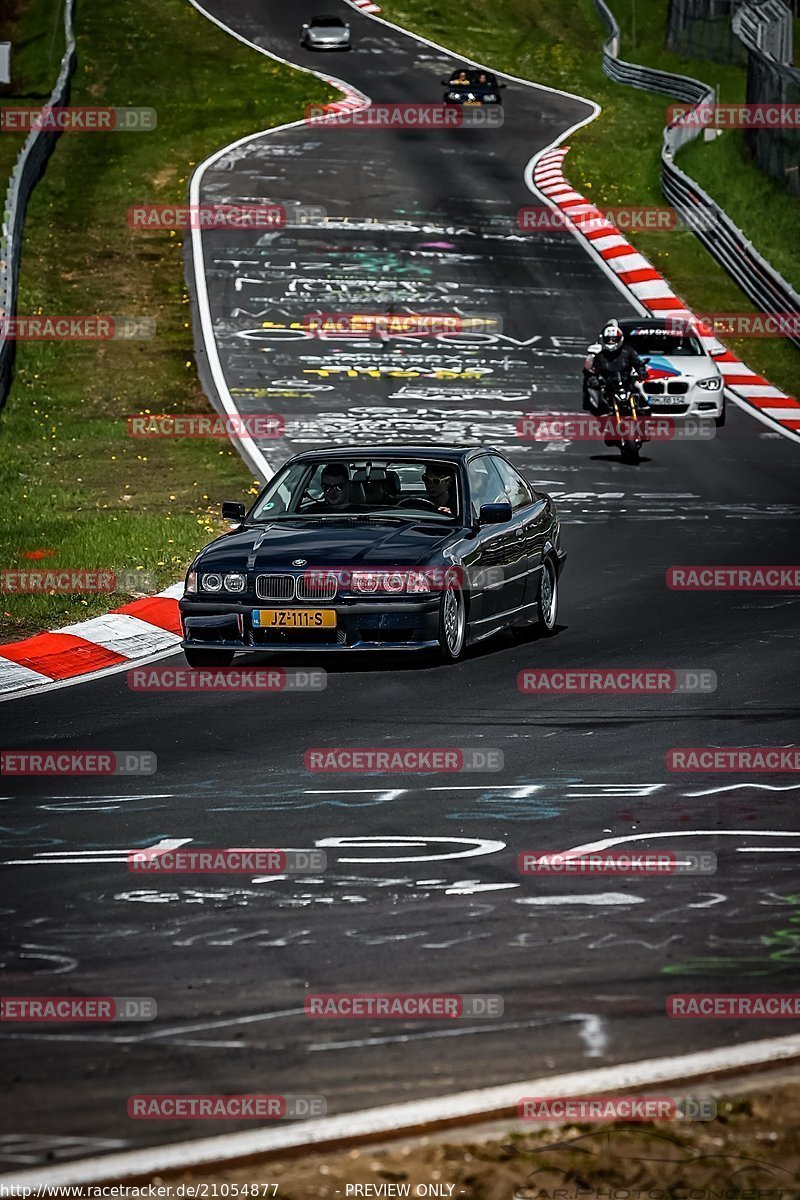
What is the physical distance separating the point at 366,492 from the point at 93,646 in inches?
80.6

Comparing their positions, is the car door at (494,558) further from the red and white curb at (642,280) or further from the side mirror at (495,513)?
the red and white curb at (642,280)

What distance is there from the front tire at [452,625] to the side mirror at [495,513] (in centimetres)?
67

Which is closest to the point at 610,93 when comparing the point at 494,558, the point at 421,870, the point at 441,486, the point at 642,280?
the point at 642,280

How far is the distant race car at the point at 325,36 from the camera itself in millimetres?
60656

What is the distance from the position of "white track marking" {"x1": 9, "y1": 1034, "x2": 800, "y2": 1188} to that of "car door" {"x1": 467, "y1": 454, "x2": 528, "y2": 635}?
25.3 ft

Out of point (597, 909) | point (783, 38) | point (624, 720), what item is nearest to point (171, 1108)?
point (597, 909)

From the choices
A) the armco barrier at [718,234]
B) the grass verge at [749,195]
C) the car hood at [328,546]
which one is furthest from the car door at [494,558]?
the grass verge at [749,195]

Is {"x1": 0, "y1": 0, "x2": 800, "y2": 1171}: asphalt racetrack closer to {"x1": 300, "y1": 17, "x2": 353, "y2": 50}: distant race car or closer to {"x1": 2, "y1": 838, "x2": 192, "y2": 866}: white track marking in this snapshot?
{"x1": 2, "y1": 838, "x2": 192, "y2": 866}: white track marking

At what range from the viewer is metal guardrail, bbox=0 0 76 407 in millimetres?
26734

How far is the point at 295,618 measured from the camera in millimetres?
12594

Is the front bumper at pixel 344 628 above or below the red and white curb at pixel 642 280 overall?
below

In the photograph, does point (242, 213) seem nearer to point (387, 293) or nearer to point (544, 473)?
point (387, 293)

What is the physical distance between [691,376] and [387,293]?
901cm

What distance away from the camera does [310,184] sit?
42.8m
